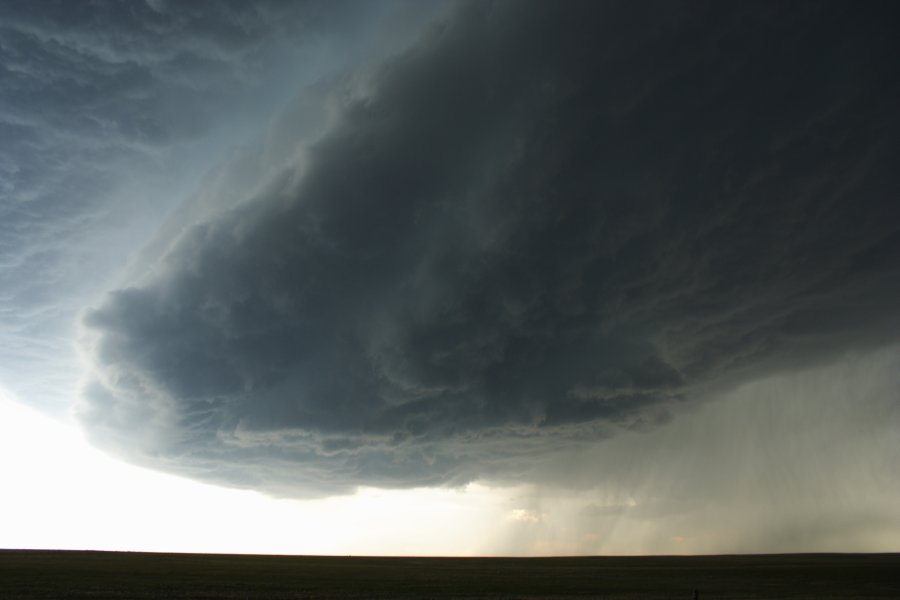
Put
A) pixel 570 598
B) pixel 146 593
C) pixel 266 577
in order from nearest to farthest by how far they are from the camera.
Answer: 1. pixel 146 593
2. pixel 570 598
3. pixel 266 577

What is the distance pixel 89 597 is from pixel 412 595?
25896 millimetres

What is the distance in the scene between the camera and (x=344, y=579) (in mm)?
74250

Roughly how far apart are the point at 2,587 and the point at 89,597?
11515 millimetres

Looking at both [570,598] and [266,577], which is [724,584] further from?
[266,577]

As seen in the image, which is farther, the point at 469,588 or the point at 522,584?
the point at 522,584

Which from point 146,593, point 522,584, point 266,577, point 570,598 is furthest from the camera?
point 266,577

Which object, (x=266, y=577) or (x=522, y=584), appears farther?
(x=266, y=577)


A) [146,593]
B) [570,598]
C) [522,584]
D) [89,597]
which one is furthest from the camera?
[522,584]

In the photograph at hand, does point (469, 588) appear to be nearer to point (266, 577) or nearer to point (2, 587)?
point (266, 577)

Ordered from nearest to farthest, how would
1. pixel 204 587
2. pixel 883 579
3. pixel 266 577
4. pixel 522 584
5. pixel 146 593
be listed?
pixel 146 593 < pixel 204 587 < pixel 522 584 < pixel 266 577 < pixel 883 579

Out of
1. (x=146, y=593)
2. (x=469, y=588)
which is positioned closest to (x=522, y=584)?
(x=469, y=588)

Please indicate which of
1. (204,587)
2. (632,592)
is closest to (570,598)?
(632,592)

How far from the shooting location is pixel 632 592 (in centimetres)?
6084

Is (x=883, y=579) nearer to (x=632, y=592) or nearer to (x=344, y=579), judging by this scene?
(x=632, y=592)
